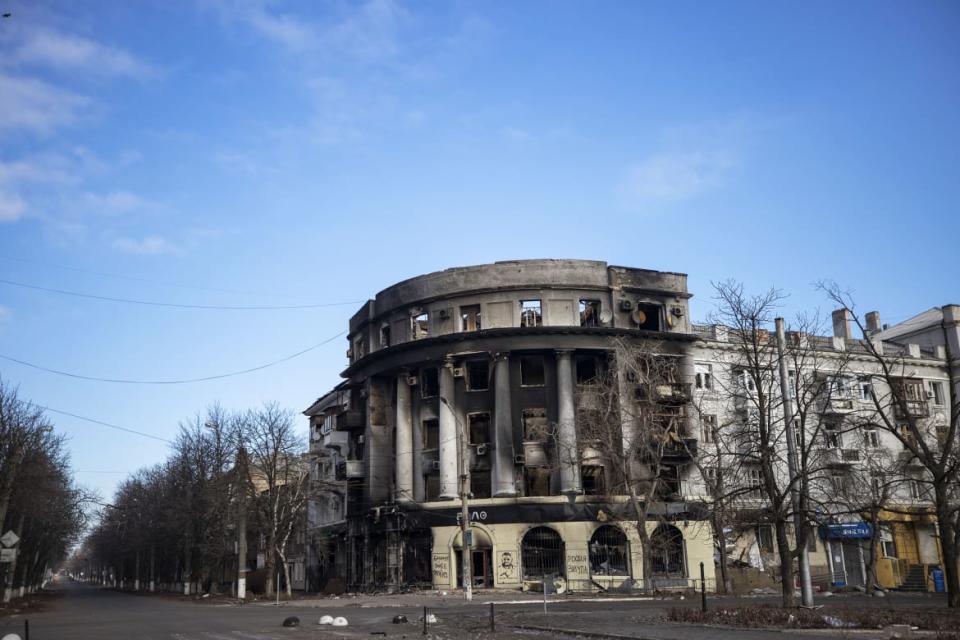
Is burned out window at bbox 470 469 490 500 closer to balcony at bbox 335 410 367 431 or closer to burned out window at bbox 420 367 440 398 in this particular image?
burned out window at bbox 420 367 440 398

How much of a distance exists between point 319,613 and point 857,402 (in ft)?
138

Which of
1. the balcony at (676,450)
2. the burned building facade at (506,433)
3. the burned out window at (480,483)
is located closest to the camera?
the burned building facade at (506,433)

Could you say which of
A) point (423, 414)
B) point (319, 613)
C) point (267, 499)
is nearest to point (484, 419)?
point (423, 414)

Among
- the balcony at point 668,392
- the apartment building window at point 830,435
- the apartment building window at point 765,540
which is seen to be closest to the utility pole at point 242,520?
the balcony at point 668,392

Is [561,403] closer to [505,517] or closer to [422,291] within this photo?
[505,517]

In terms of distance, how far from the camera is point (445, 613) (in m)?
31.8

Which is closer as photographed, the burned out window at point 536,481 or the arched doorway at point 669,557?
the arched doorway at point 669,557

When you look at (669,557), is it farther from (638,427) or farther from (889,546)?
(889,546)

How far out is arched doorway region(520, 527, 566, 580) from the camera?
4906cm

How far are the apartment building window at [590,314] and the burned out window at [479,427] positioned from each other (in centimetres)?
858

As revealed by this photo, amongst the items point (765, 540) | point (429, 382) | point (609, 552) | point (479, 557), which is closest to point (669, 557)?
point (609, 552)

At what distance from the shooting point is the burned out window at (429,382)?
5575 centimetres

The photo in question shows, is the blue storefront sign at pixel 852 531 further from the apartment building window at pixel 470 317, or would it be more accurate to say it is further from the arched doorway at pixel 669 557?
the apartment building window at pixel 470 317

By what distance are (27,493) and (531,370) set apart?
30006 millimetres
